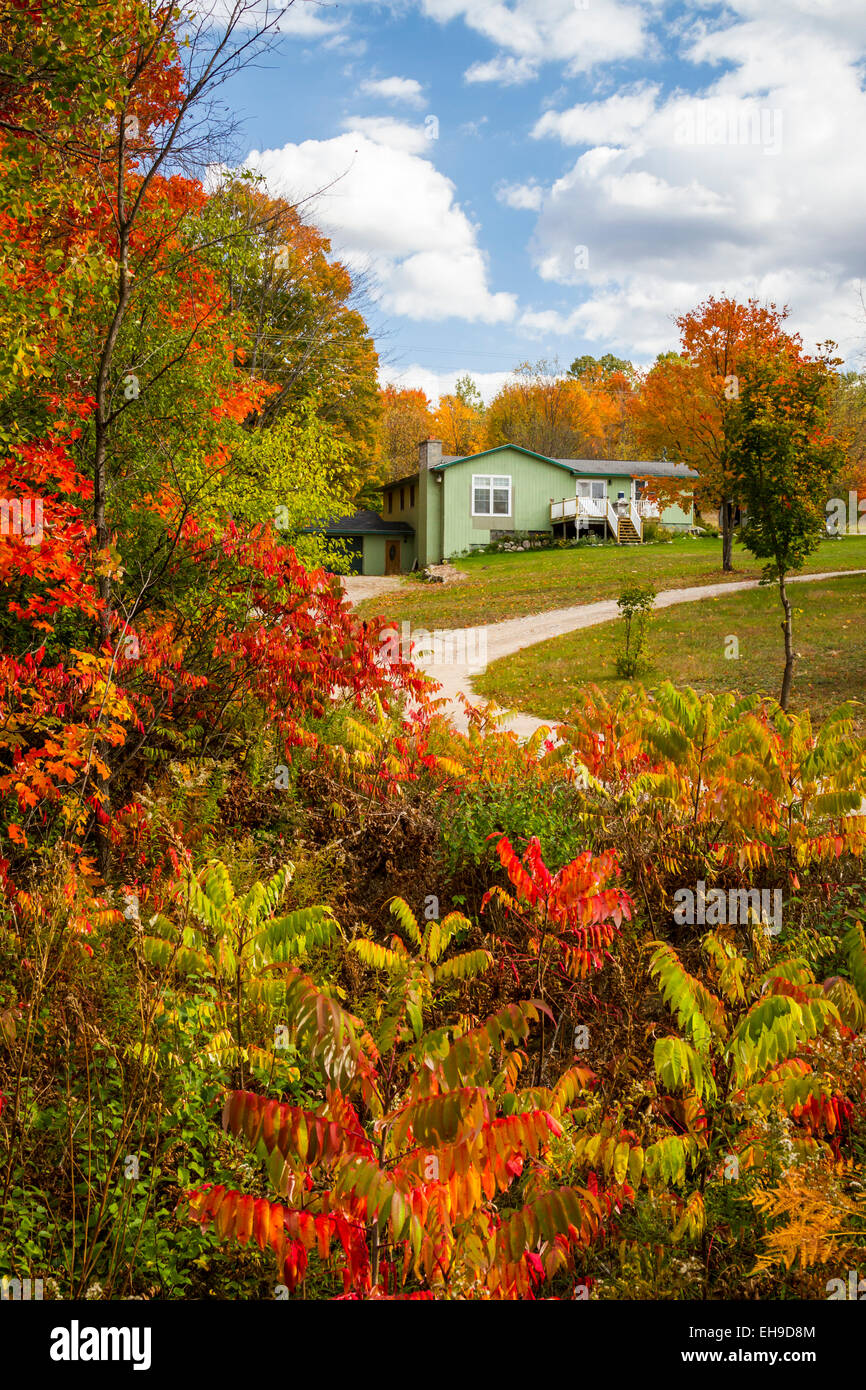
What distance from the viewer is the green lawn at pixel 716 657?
14570 millimetres

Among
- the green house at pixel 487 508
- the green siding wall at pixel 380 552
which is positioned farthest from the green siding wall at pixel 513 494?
the green siding wall at pixel 380 552

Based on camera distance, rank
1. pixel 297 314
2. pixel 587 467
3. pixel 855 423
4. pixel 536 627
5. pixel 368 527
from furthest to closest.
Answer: pixel 587 467 → pixel 368 527 → pixel 855 423 → pixel 297 314 → pixel 536 627

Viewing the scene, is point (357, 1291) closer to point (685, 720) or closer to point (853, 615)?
point (685, 720)

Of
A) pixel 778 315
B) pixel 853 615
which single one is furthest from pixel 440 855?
pixel 778 315

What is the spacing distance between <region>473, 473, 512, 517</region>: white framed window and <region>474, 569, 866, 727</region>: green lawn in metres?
19.0

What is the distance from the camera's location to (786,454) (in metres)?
12.7

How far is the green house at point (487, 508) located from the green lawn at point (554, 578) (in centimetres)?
224

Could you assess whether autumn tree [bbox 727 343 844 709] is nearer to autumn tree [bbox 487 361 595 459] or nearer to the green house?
the green house

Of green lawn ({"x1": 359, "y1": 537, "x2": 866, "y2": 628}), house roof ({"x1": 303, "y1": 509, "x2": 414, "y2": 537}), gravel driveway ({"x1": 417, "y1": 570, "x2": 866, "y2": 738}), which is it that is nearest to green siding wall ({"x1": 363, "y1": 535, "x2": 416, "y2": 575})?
house roof ({"x1": 303, "y1": 509, "x2": 414, "y2": 537})

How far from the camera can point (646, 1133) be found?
3844 mm

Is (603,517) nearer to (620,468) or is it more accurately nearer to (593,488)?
(593,488)

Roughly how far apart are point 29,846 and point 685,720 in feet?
15.8

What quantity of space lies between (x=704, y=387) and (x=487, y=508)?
14.0 metres

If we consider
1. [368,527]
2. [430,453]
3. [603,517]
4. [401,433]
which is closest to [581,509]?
[603,517]
